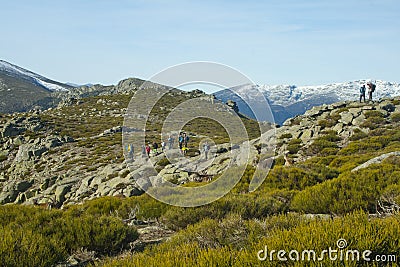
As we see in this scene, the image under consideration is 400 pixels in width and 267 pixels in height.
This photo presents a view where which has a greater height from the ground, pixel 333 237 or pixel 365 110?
pixel 365 110

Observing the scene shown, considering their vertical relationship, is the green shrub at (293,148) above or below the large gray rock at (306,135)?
below

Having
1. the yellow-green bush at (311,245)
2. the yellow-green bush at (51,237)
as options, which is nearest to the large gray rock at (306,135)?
the yellow-green bush at (51,237)

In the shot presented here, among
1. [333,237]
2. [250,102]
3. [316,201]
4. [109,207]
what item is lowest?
[109,207]

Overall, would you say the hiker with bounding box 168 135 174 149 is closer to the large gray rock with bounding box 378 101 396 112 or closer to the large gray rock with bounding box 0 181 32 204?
the large gray rock with bounding box 0 181 32 204

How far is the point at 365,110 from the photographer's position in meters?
29.9

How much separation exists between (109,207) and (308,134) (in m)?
20.8

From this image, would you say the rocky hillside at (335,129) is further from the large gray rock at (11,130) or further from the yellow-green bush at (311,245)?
the large gray rock at (11,130)

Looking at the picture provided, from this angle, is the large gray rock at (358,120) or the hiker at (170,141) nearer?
the large gray rock at (358,120)

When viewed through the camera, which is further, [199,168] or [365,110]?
[365,110]

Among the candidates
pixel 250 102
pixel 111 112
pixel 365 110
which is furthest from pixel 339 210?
pixel 111 112

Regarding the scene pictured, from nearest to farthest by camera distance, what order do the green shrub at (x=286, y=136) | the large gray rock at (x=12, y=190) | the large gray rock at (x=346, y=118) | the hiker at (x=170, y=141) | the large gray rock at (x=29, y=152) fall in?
the large gray rock at (x=346, y=118), the hiker at (x=170, y=141), the green shrub at (x=286, y=136), the large gray rock at (x=12, y=190), the large gray rock at (x=29, y=152)

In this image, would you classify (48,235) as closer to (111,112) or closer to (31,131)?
(31,131)

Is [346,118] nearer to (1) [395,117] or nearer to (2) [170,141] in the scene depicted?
(1) [395,117]

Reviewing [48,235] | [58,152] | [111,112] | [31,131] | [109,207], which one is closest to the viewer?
[48,235]
